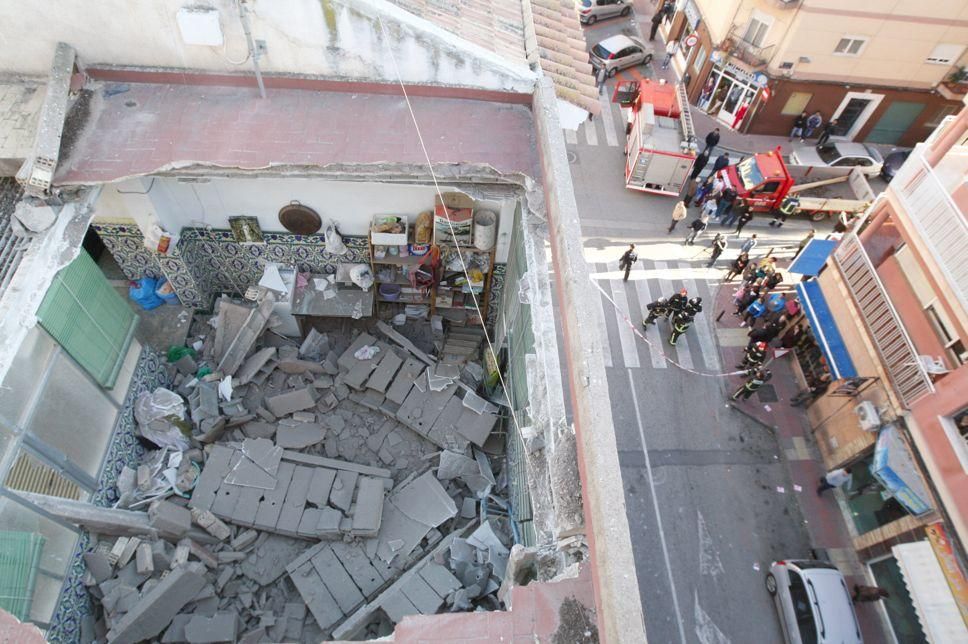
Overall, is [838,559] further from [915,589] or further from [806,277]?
[806,277]

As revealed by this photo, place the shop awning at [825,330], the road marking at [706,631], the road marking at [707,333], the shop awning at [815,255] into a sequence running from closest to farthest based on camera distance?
the road marking at [706,631] < the shop awning at [825,330] < the shop awning at [815,255] < the road marking at [707,333]

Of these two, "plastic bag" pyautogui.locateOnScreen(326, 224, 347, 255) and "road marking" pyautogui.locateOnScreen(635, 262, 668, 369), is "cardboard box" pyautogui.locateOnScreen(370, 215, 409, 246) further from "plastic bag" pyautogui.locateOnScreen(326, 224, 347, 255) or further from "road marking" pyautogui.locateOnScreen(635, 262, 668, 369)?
"road marking" pyautogui.locateOnScreen(635, 262, 668, 369)

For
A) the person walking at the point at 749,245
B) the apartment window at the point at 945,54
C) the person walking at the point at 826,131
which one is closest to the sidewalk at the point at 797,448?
the person walking at the point at 749,245

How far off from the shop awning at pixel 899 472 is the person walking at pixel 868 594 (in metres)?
1.89

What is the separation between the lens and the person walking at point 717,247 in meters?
17.1

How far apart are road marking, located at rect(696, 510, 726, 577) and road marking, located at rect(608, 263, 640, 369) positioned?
4.46m

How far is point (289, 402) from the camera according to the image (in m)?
10.3

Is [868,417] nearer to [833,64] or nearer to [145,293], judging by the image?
[833,64]

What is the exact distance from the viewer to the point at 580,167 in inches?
805

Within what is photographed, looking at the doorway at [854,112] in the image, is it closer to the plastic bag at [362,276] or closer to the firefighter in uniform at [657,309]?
the firefighter in uniform at [657,309]

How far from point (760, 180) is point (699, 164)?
2135 mm

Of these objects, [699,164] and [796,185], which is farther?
[796,185]

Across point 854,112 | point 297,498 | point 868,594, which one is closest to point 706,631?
point 868,594

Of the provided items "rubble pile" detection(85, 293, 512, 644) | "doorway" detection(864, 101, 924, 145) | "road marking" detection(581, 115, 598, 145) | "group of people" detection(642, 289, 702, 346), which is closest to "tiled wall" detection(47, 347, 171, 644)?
→ "rubble pile" detection(85, 293, 512, 644)
